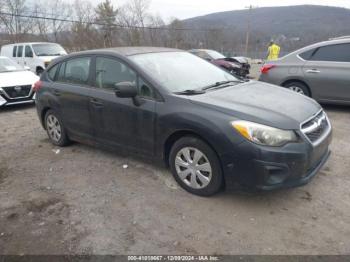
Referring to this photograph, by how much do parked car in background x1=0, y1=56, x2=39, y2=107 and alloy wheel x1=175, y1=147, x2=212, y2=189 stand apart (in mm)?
6631

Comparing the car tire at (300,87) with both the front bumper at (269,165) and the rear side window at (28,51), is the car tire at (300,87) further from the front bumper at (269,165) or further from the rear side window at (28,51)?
the rear side window at (28,51)

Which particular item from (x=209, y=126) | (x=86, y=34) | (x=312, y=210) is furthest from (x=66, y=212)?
(x=86, y=34)

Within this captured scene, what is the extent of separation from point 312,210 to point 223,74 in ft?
7.18

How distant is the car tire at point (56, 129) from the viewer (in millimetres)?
5145

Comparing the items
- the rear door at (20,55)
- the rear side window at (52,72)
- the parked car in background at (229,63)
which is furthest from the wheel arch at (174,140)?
the rear door at (20,55)

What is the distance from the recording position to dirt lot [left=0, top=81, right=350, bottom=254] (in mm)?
2801

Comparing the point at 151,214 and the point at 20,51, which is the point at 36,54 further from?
the point at 151,214

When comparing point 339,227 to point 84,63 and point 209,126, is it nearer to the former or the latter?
point 209,126

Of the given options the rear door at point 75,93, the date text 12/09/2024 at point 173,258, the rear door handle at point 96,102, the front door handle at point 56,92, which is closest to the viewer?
the date text 12/09/2024 at point 173,258

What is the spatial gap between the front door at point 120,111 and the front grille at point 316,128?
5.38ft

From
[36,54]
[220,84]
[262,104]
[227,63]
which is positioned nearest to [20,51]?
[36,54]

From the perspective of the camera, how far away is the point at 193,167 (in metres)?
3.49

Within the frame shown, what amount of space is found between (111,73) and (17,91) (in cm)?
556

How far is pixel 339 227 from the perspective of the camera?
9.70 ft
